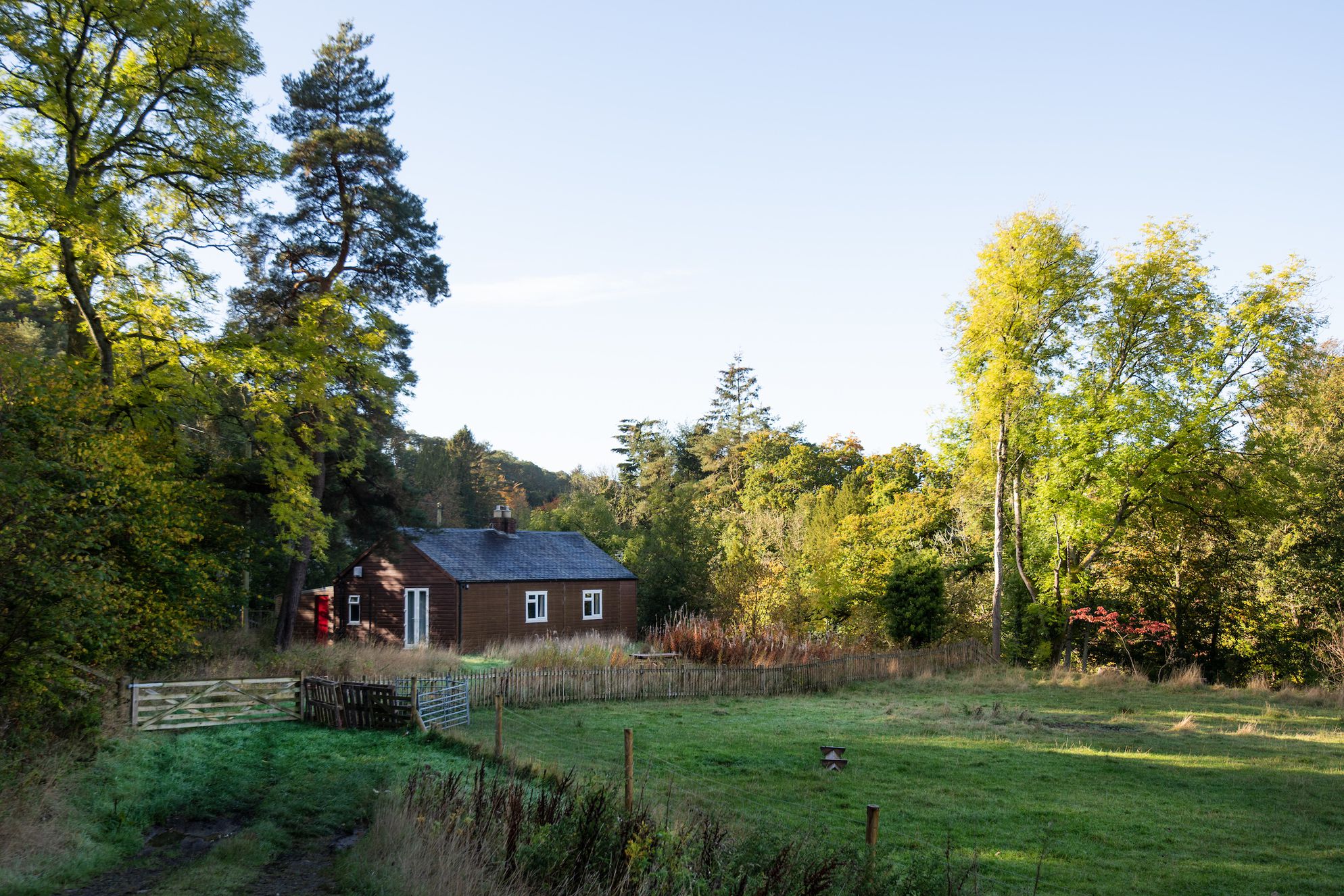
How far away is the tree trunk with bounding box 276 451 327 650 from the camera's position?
20.9 meters

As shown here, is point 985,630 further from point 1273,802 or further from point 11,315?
point 11,315

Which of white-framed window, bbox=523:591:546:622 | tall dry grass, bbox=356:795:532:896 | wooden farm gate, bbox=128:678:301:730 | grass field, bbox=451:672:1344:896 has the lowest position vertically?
grass field, bbox=451:672:1344:896

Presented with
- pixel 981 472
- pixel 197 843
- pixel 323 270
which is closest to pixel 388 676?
pixel 197 843

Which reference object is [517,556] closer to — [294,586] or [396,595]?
[396,595]

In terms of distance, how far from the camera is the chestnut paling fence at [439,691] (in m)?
13.9

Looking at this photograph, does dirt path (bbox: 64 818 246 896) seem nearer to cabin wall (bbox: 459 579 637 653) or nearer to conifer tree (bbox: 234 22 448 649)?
conifer tree (bbox: 234 22 448 649)

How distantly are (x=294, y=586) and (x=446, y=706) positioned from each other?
8516 millimetres

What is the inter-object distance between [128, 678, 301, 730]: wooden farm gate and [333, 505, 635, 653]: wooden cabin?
40.0 ft

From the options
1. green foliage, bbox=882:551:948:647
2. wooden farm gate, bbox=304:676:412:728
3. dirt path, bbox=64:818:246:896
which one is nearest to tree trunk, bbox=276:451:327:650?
wooden farm gate, bbox=304:676:412:728

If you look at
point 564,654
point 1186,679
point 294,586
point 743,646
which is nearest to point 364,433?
point 294,586

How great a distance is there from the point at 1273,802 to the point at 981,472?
19.2m

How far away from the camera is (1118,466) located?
24547mm

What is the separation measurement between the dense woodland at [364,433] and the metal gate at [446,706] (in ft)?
14.3

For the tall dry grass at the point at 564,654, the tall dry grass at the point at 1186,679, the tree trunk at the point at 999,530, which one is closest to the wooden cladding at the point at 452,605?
the tall dry grass at the point at 564,654
